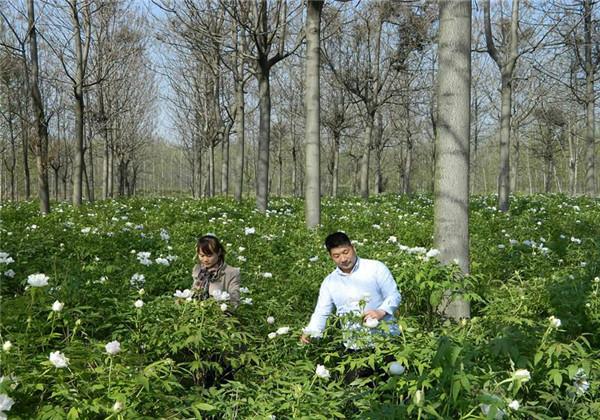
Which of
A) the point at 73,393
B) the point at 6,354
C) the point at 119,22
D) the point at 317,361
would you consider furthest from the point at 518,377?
the point at 119,22

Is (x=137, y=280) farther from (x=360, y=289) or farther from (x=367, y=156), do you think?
(x=367, y=156)

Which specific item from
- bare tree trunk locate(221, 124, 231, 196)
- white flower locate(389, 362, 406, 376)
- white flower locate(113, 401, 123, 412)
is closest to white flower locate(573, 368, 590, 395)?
white flower locate(389, 362, 406, 376)

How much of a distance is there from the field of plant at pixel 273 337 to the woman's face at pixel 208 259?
1.48 feet

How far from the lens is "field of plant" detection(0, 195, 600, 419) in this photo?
7.28 feet

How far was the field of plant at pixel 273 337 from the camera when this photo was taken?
222cm

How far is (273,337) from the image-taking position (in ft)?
10.0

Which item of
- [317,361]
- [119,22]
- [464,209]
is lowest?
[317,361]

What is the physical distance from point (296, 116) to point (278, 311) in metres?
23.6

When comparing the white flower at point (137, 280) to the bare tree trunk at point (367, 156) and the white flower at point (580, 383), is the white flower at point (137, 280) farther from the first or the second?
the bare tree trunk at point (367, 156)

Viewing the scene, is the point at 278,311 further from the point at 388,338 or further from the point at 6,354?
the point at 6,354

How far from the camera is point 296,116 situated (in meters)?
27.0

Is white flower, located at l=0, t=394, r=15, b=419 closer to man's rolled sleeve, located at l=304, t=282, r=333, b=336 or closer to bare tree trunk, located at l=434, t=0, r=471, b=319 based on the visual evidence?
man's rolled sleeve, located at l=304, t=282, r=333, b=336

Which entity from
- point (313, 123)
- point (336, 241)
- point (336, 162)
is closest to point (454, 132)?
point (336, 241)

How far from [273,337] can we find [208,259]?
4.21 feet
